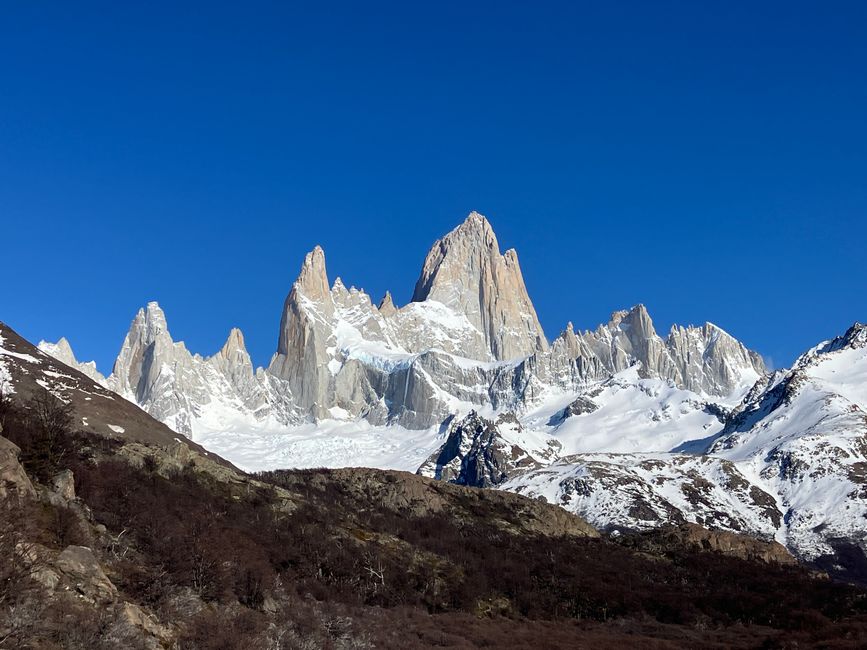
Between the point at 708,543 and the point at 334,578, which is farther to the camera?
the point at 708,543

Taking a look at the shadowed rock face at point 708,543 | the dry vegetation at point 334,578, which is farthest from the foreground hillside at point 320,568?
the shadowed rock face at point 708,543

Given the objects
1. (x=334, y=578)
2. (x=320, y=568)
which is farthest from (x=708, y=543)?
(x=320, y=568)

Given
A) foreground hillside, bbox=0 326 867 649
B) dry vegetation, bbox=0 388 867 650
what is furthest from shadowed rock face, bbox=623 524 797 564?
dry vegetation, bbox=0 388 867 650

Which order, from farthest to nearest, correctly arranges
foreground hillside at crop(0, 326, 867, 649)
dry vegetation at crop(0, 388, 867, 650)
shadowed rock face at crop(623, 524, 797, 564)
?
shadowed rock face at crop(623, 524, 797, 564)
dry vegetation at crop(0, 388, 867, 650)
foreground hillside at crop(0, 326, 867, 649)

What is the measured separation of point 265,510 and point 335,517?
36.0 feet

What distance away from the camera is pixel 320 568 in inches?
2891

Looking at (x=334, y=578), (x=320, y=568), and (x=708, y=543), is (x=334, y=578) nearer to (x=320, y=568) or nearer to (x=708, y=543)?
(x=320, y=568)

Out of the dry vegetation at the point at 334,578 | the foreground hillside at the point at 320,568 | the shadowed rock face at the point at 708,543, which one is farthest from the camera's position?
the shadowed rock face at the point at 708,543

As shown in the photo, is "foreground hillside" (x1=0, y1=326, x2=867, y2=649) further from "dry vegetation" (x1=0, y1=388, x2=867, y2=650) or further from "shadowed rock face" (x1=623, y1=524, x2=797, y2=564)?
"shadowed rock face" (x1=623, y1=524, x2=797, y2=564)

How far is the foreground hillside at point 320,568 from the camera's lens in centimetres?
3938

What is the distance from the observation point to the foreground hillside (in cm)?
3938

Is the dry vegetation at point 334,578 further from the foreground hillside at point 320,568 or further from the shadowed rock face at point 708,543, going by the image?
the shadowed rock face at point 708,543

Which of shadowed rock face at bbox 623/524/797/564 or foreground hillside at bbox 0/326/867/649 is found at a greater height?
shadowed rock face at bbox 623/524/797/564

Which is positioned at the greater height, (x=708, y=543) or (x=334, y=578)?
(x=708, y=543)
